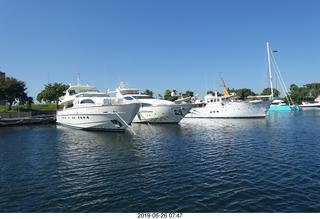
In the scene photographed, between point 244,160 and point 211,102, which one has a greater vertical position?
point 211,102

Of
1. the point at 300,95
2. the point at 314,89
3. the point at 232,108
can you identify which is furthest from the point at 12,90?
the point at 314,89

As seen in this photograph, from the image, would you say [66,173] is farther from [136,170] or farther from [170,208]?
[170,208]

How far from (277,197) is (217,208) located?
283 cm

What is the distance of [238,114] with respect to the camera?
186 ft

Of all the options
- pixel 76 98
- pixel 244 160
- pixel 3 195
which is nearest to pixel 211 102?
→ pixel 76 98

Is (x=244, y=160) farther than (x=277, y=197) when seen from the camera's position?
Yes

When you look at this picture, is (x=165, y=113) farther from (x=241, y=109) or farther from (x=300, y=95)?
(x=300, y=95)

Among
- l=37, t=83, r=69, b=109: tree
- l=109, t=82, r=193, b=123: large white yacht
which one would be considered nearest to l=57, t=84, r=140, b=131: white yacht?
l=109, t=82, r=193, b=123: large white yacht

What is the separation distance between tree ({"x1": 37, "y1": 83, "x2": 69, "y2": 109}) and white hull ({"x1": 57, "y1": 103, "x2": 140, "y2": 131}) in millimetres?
44793

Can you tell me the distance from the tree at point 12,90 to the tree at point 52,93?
22.7 ft

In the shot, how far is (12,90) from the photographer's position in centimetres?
6259

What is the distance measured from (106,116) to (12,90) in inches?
1763

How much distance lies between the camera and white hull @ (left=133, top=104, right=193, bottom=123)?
4394 cm

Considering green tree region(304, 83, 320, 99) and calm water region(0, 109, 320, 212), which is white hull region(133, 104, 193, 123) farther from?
green tree region(304, 83, 320, 99)
